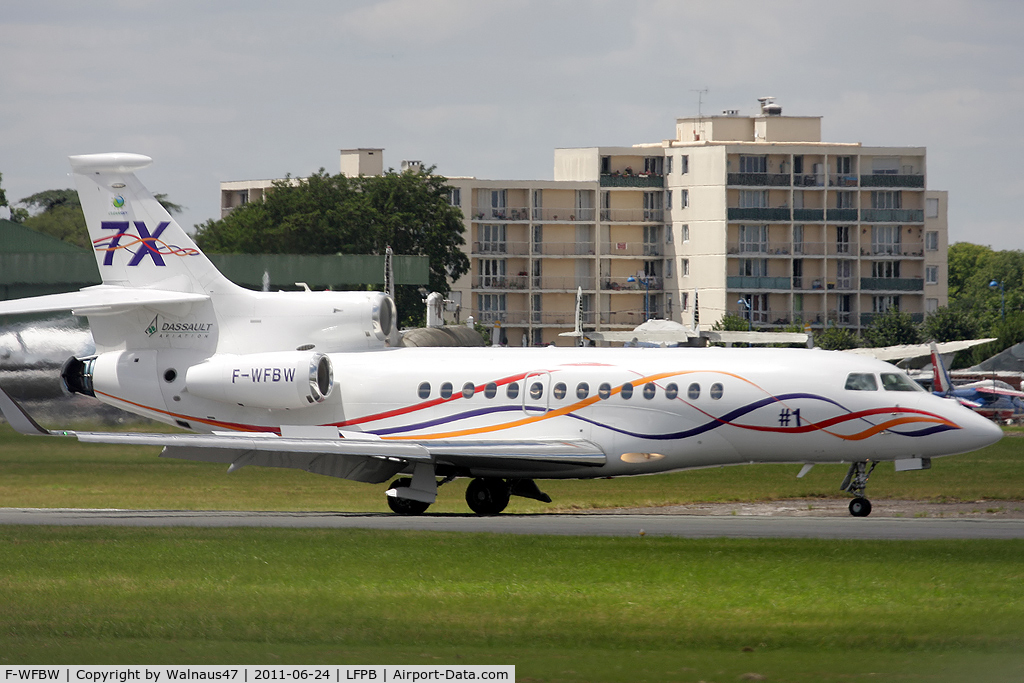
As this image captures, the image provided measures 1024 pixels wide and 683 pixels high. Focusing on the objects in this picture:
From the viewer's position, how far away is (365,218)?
353 feet

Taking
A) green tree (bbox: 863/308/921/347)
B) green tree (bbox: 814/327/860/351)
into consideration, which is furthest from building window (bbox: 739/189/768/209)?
green tree (bbox: 863/308/921/347)

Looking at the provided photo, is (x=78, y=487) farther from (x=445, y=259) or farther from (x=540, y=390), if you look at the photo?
(x=445, y=259)

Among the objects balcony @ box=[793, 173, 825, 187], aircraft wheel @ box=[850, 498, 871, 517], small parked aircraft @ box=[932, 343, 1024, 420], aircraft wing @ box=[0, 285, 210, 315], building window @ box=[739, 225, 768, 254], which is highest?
balcony @ box=[793, 173, 825, 187]

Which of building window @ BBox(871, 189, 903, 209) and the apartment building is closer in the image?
the apartment building

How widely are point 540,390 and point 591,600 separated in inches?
520

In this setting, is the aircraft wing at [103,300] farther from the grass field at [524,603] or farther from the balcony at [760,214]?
the balcony at [760,214]

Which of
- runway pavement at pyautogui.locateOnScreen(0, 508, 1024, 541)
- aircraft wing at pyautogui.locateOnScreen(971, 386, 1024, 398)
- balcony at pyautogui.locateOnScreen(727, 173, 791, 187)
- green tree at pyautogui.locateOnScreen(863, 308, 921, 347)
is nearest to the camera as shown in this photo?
runway pavement at pyautogui.locateOnScreen(0, 508, 1024, 541)

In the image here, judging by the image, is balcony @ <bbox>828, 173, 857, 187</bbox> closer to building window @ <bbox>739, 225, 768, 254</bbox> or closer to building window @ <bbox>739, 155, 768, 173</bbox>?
building window @ <bbox>739, 155, 768, 173</bbox>

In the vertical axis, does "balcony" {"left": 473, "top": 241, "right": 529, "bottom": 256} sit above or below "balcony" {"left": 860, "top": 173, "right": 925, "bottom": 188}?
below

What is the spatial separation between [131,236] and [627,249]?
113384 millimetres

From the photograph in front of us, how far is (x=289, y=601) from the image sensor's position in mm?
18016

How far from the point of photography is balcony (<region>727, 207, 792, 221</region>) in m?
137

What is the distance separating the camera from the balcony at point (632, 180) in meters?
143

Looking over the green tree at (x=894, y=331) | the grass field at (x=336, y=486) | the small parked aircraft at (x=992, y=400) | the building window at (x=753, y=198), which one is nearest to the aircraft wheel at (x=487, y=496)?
the grass field at (x=336, y=486)
